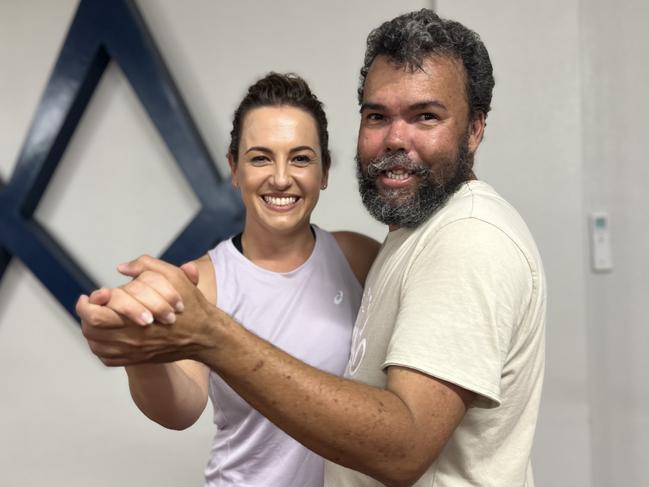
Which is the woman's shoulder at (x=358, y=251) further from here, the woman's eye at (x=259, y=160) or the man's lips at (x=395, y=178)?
the man's lips at (x=395, y=178)

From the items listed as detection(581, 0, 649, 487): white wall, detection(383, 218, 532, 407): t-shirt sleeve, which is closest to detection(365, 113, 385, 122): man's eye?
detection(383, 218, 532, 407): t-shirt sleeve

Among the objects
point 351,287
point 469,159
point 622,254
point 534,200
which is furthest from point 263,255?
point 622,254

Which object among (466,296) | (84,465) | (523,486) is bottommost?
(84,465)

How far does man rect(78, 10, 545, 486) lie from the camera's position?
675 mm

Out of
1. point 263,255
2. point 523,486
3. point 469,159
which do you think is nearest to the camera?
point 523,486

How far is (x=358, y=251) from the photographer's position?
56.0 inches

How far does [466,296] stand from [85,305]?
378 millimetres

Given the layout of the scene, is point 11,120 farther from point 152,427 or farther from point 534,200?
point 534,200

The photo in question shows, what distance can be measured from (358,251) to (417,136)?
522 mm

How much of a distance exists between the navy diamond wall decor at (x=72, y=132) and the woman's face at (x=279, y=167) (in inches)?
27.7

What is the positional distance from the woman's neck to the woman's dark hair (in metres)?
0.15

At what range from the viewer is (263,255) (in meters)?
1.34

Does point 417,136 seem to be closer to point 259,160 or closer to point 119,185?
point 259,160

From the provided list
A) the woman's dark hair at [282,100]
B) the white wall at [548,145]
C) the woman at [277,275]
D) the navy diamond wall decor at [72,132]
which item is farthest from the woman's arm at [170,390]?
the white wall at [548,145]
